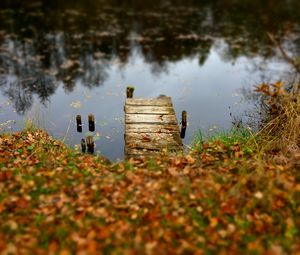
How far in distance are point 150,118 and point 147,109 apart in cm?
75

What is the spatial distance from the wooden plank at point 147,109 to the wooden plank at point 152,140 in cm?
162

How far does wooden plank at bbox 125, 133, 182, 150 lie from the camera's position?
10.8 metres

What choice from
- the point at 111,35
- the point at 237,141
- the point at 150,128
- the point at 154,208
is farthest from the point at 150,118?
the point at 111,35

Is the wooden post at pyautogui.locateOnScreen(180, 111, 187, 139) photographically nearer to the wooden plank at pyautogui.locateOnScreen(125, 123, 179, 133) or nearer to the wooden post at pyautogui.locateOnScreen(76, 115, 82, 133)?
the wooden plank at pyautogui.locateOnScreen(125, 123, 179, 133)

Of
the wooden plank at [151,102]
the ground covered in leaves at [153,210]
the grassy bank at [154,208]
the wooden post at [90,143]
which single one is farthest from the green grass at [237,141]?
the wooden post at [90,143]

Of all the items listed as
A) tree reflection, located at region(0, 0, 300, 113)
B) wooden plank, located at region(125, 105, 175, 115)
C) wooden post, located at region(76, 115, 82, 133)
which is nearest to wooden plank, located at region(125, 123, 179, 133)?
wooden plank, located at region(125, 105, 175, 115)

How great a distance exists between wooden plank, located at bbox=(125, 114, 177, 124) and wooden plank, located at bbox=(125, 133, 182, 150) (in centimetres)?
90

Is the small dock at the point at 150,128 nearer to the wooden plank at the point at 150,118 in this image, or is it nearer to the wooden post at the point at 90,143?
the wooden plank at the point at 150,118

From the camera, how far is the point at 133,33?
24.6 meters

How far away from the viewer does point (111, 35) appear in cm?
2400

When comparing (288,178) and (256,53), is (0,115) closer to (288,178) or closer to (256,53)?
(288,178)

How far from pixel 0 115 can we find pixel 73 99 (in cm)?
322

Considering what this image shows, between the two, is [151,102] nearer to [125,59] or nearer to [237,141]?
[237,141]

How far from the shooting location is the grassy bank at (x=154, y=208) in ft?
17.5
